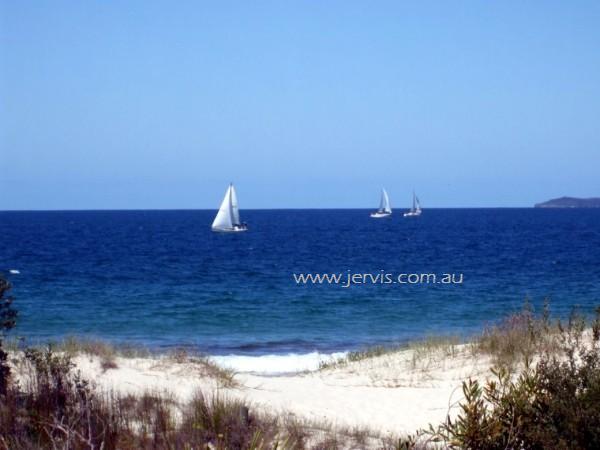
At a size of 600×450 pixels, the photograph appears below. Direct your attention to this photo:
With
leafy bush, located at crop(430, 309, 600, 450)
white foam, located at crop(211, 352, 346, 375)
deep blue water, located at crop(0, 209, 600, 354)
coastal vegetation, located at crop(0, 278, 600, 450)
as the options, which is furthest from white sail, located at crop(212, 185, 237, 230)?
leafy bush, located at crop(430, 309, 600, 450)

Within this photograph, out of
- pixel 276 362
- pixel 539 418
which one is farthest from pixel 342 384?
pixel 539 418

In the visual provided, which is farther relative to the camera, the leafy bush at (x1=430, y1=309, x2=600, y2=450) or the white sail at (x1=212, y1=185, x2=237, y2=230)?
the white sail at (x1=212, y1=185, x2=237, y2=230)

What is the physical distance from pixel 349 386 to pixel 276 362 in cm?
474

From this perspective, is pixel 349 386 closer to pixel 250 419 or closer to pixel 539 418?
pixel 250 419

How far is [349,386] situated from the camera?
1188 cm

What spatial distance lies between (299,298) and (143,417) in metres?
21.5

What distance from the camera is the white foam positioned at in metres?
15.5

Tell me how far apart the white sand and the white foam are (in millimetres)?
2201

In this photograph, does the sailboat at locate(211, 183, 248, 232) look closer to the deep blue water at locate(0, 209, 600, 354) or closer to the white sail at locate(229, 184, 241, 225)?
the white sail at locate(229, 184, 241, 225)

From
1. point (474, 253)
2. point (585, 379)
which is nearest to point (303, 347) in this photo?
point (585, 379)

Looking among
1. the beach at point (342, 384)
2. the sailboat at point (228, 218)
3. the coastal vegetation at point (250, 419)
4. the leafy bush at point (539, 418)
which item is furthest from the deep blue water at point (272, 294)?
the sailboat at point (228, 218)

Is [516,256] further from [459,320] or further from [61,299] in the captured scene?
[61,299]

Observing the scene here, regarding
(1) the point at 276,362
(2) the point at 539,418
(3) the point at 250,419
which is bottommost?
(1) the point at 276,362

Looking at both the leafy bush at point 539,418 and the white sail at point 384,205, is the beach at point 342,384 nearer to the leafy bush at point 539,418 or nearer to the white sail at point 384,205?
the leafy bush at point 539,418
